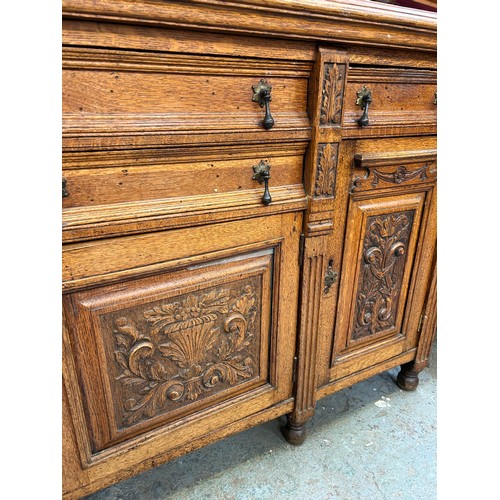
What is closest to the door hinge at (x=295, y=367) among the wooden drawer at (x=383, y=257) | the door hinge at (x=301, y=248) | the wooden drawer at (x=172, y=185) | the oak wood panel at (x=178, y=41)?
the wooden drawer at (x=383, y=257)

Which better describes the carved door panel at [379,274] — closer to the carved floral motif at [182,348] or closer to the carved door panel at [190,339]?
the carved door panel at [190,339]

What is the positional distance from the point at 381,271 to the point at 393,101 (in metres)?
0.40

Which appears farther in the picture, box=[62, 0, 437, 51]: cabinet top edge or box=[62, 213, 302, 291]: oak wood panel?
box=[62, 213, 302, 291]: oak wood panel

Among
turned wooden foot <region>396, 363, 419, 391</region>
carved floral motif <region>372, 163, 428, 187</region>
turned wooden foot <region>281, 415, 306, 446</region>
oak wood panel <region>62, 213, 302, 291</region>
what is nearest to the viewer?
oak wood panel <region>62, 213, 302, 291</region>

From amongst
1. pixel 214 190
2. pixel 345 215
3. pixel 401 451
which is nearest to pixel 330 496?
pixel 401 451

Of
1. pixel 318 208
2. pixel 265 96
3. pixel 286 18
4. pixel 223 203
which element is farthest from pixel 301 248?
pixel 286 18

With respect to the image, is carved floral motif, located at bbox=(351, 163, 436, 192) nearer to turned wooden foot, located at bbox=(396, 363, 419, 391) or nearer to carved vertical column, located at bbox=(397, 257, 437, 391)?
carved vertical column, located at bbox=(397, 257, 437, 391)

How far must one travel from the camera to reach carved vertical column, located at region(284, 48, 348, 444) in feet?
2.33

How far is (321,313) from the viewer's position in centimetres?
92

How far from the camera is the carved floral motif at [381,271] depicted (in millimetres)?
935

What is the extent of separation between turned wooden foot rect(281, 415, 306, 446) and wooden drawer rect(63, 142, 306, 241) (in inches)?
23.2

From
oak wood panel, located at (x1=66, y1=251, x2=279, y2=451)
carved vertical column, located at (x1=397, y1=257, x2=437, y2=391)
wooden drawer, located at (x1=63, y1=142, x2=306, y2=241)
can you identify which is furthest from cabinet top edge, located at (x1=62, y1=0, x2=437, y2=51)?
carved vertical column, located at (x1=397, y1=257, x2=437, y2=391)

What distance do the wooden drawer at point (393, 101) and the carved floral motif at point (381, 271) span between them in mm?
204

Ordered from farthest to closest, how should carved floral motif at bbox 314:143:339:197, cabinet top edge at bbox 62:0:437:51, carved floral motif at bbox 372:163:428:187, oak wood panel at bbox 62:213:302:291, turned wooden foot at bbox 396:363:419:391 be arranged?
turned wooden foot at bbox 396:363:419:391 < carved floral motif at bbox 372:163:428:187 < carved floral motif at bbox 314:143:339:197 < oak wood panel at bbox 62:213:302:291 < cabinet top edge at bbox 62:0:437:51
